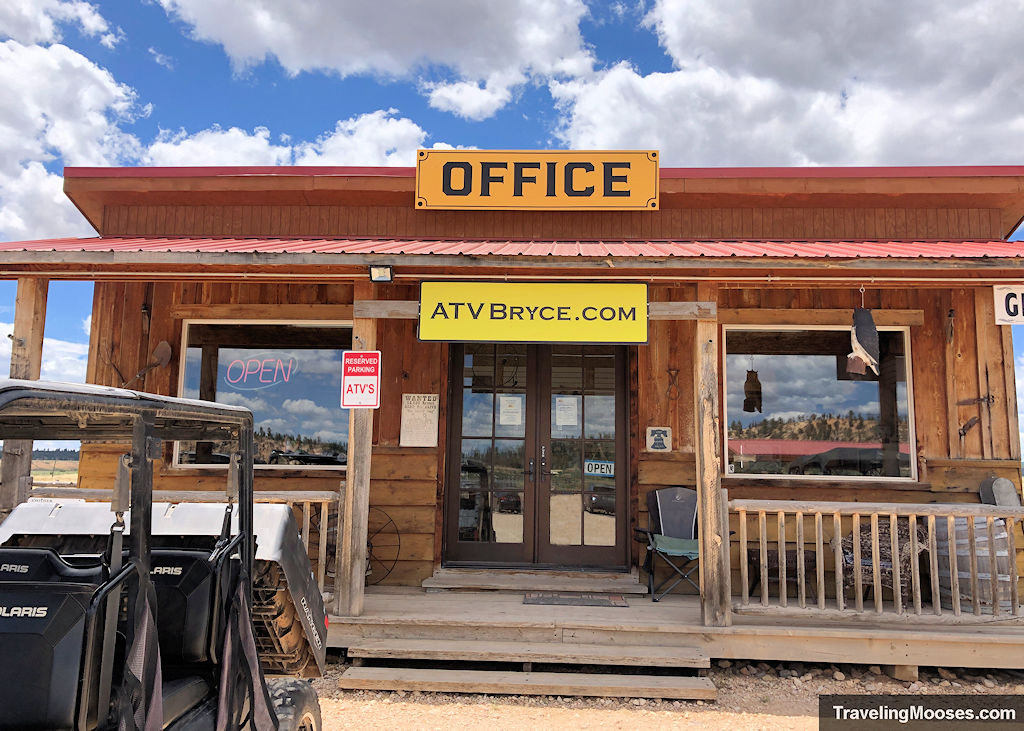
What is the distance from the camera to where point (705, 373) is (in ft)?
17.9

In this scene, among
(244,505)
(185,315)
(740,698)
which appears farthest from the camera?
(185,315)

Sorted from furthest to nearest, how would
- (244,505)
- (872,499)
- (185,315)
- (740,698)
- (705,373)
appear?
(185,315) → (872,499) → (705,373) → (740,698) → (244,505)

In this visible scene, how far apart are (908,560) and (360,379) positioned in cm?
485

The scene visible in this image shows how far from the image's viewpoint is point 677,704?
15.7 ft

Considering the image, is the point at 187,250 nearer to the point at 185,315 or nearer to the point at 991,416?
the point at 185,315

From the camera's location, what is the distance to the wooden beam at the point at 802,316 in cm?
680

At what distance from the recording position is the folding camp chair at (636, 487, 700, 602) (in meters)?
6.37

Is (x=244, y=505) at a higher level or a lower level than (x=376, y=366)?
lower

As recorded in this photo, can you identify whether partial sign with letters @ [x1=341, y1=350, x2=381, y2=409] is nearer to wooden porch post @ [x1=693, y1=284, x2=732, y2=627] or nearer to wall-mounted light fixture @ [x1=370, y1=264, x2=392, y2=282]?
wall-mounted light fixture @ [x1=370, y1=264, x2=392, y2=282]

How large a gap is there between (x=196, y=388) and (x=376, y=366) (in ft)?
8.68

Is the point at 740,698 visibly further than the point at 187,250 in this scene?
No

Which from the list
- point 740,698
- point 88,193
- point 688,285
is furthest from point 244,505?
point 88,193

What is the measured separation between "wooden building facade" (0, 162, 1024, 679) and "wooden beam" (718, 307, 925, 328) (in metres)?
0.02

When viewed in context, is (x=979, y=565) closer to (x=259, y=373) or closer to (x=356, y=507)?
(x=356, y=507)
